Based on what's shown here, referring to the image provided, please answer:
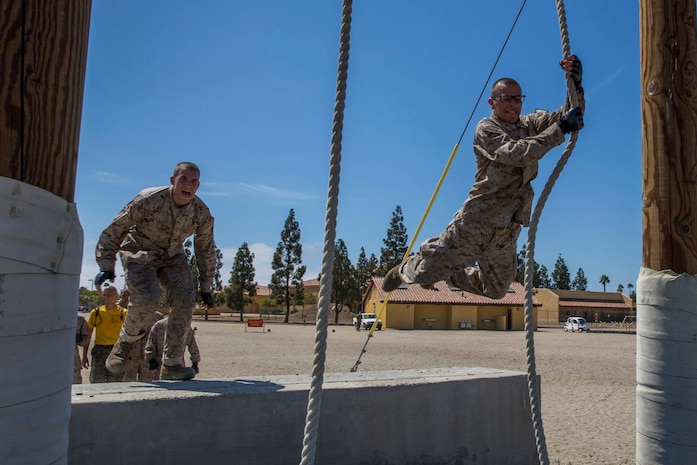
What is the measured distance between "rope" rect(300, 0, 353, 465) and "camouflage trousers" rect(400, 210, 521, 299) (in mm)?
2513

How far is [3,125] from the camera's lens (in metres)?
1.76

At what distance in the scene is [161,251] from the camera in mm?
5027

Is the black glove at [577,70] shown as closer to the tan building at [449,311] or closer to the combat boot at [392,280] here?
the combat boot at [392,280]

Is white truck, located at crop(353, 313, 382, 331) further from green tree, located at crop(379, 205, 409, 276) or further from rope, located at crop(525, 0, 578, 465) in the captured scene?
rope, located at crop(525, 0, 578, 465)

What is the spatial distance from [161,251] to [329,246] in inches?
136

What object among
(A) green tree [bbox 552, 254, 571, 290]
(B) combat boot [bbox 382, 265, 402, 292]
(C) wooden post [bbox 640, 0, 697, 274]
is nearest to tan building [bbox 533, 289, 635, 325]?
(A) green tree [bbox 552, 254, 571, 290]

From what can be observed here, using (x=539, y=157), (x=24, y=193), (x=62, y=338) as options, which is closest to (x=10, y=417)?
(x=62, y=338)

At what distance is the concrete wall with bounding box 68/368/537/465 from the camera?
378 cm

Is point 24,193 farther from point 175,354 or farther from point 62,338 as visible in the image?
point 175,354

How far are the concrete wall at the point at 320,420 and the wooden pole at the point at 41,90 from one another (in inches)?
91.5

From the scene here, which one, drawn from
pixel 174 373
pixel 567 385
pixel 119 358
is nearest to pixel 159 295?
A: pixel 174 373

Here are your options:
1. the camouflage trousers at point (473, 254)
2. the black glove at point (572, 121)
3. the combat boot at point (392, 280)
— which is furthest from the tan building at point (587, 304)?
the black glove at point (572, 121)

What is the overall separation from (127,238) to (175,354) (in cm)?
108

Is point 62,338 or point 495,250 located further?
point 495,250
